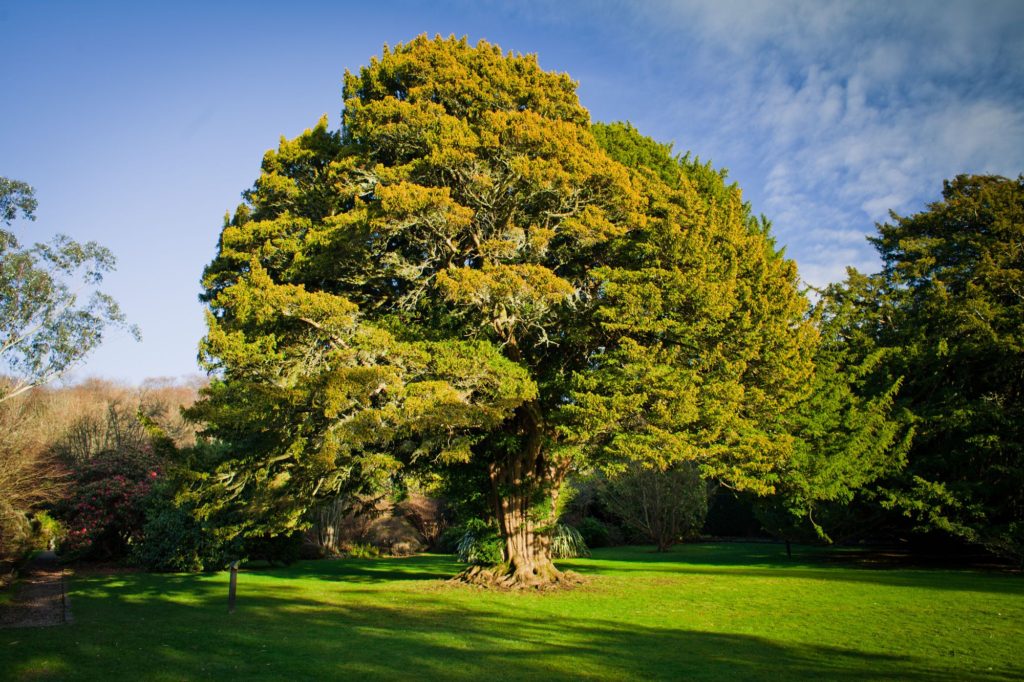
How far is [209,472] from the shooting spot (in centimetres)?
1388

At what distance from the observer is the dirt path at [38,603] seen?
11891 mm

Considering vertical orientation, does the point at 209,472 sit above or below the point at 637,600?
above

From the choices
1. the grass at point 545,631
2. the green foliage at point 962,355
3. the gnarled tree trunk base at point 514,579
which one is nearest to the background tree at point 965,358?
the green foliage at point 962,355

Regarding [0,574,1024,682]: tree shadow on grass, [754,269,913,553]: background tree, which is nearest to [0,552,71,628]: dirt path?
[0,574,1024,682]: tree shadow on grass

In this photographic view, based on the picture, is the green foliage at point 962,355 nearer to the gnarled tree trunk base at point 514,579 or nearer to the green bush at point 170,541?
the gnarled tree trunk base at point 514,579

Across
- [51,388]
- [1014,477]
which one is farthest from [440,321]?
[51,388]

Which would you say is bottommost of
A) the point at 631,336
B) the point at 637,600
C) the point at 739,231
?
the point at 637,600

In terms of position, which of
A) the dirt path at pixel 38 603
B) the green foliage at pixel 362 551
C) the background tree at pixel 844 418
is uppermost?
the background tree at pixel 844 418

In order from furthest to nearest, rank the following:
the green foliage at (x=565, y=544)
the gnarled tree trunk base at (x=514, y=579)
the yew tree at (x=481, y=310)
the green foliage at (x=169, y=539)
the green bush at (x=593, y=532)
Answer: the green bush at (x=593, y=532) < the green foliage at (x=565, y=544) < the green foliage at (x=169, y=539) < the gnarled tree trunk base at (x=514, y=579) < the yew tree at (x=481, y=310)

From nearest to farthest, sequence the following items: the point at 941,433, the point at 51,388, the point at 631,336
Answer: the point at 631,336 → the point at 941,433 → the point at 51,388

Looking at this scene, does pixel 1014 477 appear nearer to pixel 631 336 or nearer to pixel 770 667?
pixel 631 336

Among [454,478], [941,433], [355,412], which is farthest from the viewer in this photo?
[941,433]

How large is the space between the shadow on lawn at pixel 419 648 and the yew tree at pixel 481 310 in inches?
97.6

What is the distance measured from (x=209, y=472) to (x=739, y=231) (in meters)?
14.1
